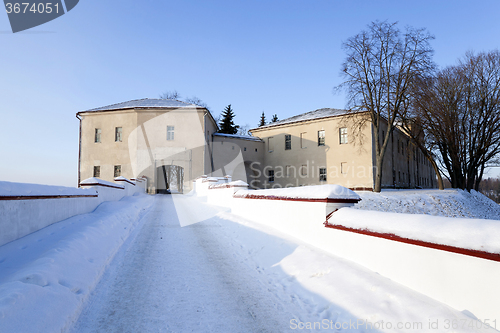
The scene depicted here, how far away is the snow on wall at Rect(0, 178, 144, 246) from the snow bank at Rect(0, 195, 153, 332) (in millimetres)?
202

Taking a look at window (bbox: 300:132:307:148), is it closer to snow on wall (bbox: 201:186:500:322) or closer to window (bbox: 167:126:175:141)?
window (bbox: 167:126:175:141)

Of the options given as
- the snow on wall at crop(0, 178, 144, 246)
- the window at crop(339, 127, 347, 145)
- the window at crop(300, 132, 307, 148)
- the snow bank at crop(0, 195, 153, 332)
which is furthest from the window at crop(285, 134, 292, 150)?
the snow bank at crop(0, 195, 153, 332)

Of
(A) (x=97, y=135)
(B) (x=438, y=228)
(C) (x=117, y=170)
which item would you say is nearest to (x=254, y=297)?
(B) (x=438, y=228)

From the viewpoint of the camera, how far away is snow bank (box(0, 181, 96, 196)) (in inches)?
188

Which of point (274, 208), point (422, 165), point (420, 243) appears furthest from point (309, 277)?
point (422, 165)

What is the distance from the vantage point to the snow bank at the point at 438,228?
264 cm

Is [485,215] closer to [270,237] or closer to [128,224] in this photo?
[270,237]

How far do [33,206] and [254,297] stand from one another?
16.1 ft

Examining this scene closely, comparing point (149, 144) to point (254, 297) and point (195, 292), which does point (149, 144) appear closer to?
point (195, 292)

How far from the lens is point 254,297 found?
12.7 ft

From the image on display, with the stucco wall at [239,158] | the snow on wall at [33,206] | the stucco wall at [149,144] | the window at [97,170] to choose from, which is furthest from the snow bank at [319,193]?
the window at [97,170]

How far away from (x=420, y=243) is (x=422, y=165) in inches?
2078

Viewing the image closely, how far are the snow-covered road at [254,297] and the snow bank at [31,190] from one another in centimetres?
212

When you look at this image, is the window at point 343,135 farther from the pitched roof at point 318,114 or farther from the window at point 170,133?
the window at point 170,133
